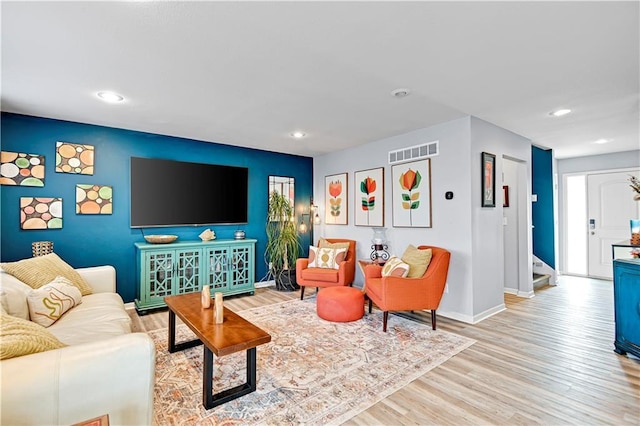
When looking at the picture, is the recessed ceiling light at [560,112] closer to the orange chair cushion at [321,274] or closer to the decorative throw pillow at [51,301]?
the orange chair cushion at [321,274]

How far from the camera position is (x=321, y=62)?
232cm

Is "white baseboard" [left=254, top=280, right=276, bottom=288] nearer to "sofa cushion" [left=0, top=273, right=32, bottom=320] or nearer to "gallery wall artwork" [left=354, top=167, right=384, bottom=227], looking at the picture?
"gallery wall artwork" [left=354, top=167, right=384, bottom=227]

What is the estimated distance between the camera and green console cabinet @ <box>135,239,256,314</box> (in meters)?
3.91

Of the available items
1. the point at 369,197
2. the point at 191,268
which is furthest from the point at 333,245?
the point at 191,268

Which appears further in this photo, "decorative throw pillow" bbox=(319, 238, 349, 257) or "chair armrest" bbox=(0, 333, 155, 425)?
"decorative throw pillow" bbox=(319, 238, 349, 257)

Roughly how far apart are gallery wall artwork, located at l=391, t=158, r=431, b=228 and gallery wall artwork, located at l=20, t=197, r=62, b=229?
4290mm

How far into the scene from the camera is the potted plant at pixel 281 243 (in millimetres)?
5285

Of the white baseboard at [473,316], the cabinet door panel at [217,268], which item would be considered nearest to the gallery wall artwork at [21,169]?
the cabinet door panel at [217,268]

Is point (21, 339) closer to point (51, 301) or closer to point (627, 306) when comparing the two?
point (51, 301)

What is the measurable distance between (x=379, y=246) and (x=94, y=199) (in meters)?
3.80

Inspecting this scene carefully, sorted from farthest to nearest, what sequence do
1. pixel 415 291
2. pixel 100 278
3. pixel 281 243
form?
pixel 281 243
pixel 415 291
pixel 100 278

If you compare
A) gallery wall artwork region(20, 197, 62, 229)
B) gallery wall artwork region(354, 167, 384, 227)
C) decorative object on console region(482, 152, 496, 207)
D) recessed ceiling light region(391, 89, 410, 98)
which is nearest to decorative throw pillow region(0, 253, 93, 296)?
gallery wall artwork region(20, 197, 62, 229)

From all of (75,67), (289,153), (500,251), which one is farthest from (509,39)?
(289,153)

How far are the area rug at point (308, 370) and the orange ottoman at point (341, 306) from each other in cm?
9
